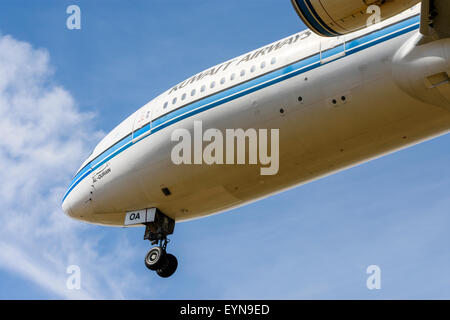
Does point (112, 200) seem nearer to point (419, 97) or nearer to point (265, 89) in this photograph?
point (265, 89)

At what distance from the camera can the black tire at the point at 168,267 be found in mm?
23438

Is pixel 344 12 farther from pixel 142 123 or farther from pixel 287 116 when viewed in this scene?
pixel 142 123

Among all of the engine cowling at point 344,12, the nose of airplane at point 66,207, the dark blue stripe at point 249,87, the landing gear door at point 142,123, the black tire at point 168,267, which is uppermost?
the landing gear door at point 142,123

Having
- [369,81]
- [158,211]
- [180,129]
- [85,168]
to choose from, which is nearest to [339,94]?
[369,81]

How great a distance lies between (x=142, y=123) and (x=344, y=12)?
10.5 metres

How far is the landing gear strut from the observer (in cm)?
2330

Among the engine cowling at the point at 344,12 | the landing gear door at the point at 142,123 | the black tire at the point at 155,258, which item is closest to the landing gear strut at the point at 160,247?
the black tire at the point at 155,258

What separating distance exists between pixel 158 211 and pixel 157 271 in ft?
6.43

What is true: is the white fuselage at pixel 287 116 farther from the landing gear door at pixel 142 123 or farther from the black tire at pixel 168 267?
the black tire at pixel 168 267

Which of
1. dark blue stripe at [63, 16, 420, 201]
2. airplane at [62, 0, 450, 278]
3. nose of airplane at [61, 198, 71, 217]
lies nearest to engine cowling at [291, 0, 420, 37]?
airplane at [62, 0, 450, 278]

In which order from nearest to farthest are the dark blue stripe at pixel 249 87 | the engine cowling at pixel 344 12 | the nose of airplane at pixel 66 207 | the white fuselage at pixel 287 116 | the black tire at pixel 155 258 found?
the engine cowling at pixel 344 12 → the white fuselage at pixel 287 116 → the dark blue stripe at pixel 249 87 → the black tire at pixel 155 258 → the nose of airplane at pixel 66 207

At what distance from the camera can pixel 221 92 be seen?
20797 millimetres

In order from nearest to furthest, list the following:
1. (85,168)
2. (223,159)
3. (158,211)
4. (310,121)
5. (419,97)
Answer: (419,97) → (310,121) → (223,159) → (158,211) → (85,168)

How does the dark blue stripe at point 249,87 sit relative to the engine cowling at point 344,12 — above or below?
above
